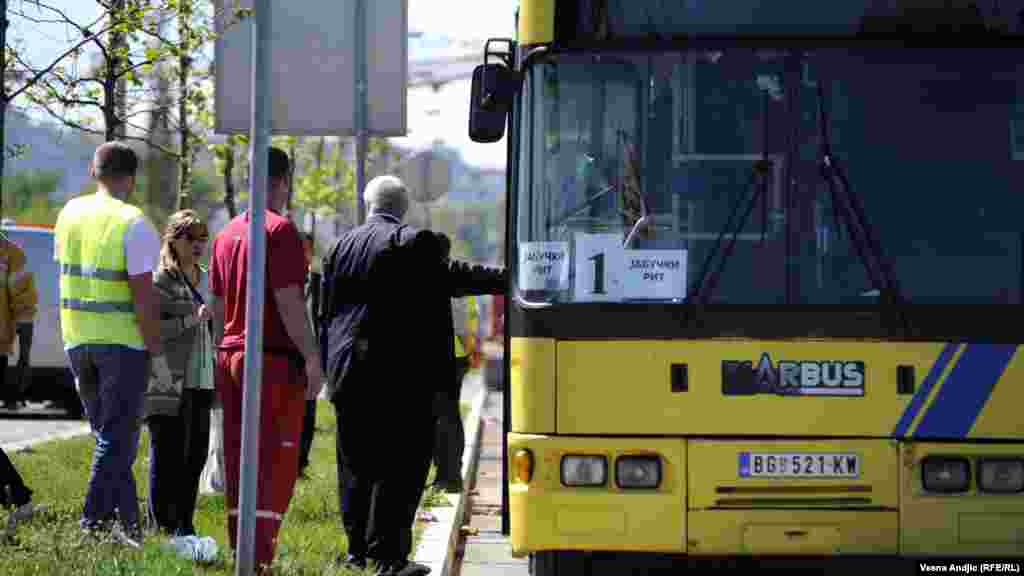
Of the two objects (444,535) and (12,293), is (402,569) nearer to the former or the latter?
(444,535)

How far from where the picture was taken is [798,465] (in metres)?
7.74

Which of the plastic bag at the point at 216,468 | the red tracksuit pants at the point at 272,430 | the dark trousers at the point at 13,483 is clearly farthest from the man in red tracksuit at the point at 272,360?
the plastic bag at the point at 216,468


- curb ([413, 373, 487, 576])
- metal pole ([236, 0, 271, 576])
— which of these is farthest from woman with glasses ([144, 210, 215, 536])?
metal pole ([236, 0, 271, 576])

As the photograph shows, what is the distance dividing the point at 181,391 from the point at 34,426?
37.6 feet

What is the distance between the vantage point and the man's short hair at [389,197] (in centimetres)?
929

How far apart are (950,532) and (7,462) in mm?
5107

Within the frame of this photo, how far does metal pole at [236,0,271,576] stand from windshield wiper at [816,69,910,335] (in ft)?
7.46

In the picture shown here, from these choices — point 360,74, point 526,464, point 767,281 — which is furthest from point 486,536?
point 767,281

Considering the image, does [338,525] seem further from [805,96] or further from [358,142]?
[805,96]

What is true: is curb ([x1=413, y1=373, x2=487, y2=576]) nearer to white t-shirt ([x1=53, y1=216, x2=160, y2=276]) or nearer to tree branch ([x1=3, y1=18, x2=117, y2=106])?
white t-shirt ([x1=53, y1=216, x2=160, y2=276])

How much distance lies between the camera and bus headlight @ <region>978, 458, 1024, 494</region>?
7.71 m

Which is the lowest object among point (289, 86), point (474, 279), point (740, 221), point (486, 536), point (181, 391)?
point (486, 536)

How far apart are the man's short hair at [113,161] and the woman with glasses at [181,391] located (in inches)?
33.3

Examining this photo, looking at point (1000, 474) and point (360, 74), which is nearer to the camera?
point (1000, 474)
